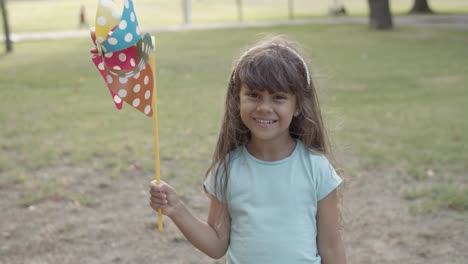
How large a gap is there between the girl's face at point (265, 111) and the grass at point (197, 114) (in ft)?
0.93

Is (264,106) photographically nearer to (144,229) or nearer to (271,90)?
(271,90)

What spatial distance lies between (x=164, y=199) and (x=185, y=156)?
3.41 m

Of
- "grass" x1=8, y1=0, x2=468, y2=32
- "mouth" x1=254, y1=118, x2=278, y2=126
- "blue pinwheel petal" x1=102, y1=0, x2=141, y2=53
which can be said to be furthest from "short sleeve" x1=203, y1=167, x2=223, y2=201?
"grass" x1=8, y1=0, x2=468, y2=32

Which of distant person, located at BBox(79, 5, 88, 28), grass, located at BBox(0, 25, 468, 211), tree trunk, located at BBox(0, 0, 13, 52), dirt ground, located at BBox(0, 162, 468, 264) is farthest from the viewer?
distant person, located at BBox(79, 5, 88, 28)

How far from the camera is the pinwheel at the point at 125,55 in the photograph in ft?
6.17

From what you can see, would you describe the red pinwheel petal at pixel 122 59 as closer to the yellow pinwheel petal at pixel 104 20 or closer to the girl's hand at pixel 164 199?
the yellow pinwheel petal at pixel 104 20

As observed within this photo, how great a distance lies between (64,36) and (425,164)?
610 inches

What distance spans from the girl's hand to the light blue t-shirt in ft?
0.56

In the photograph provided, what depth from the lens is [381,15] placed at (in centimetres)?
1752

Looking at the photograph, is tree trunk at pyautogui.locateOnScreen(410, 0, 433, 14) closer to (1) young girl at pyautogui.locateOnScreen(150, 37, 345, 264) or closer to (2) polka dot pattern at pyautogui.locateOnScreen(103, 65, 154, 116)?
(1) young girl at pyautogui.locateOnScreen(150, 37, 345, 264)

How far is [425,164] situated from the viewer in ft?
16.9

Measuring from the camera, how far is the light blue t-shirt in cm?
202

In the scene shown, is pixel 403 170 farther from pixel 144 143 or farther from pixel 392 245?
pixel 144 143

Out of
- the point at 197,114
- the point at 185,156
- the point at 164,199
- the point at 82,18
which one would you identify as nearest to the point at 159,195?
the point at 164,199
